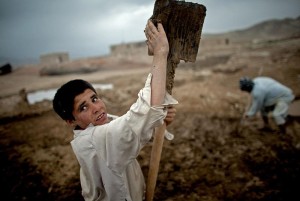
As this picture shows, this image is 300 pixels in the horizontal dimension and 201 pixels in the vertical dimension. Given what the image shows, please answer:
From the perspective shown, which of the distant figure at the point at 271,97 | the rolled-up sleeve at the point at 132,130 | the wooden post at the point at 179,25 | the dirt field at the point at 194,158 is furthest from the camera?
the distant figure at the point at 271,97

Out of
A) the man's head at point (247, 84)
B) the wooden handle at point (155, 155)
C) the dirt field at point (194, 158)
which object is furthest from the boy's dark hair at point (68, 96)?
the man's head at point (247, 84)

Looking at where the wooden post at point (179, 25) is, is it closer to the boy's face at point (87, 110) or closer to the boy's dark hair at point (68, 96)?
the boy's face at point (87, 110)

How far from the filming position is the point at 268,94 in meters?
4.84

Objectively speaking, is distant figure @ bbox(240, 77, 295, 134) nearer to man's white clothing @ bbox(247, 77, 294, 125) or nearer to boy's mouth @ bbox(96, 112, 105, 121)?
man's white clothing @ bbox(247, 77, 294, 125)

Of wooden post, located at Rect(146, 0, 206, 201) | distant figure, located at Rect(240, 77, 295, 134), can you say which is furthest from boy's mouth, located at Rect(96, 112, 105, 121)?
distant figure, located at Rect(240, 77, 295, 134)

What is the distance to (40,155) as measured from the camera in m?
4.39

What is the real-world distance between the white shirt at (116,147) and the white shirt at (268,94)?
4137 millimetres

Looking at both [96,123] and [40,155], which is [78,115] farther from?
[40,155]

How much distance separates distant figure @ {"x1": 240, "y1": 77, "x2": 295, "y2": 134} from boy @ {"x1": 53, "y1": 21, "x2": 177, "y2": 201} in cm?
398

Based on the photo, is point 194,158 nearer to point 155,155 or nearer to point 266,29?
point 155,155

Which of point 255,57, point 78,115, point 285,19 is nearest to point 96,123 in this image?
point 78,115

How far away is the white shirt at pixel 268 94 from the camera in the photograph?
4742mm

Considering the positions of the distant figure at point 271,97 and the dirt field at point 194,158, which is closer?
the dirt field at point 194,158

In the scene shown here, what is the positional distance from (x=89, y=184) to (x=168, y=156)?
2539 millimetres
